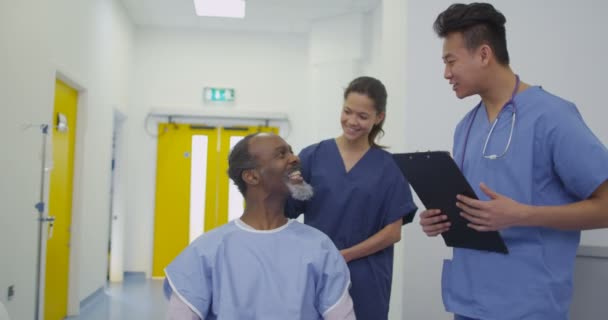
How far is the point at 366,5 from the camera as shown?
5.35 meters

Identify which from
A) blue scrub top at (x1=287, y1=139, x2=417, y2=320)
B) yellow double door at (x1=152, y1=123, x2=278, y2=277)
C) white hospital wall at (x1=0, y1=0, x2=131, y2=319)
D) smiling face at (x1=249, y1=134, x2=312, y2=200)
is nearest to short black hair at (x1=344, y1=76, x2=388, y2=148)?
blue scrub top at (x1=287, y1=139, x2=417, y2=320)

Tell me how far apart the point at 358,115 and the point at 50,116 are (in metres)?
2.51

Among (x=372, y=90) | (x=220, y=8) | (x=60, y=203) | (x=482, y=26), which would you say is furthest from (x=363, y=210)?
(x=220, y=8)

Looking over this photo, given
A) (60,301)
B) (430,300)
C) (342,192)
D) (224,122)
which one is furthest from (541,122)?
(224,122)

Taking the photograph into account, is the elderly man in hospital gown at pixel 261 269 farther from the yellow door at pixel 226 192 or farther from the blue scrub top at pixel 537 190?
the yellow door at pixel 226 192

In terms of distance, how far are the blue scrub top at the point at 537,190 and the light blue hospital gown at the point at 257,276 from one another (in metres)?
0.36

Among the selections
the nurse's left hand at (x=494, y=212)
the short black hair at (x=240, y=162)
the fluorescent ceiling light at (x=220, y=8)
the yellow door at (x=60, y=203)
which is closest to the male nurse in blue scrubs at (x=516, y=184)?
the nurse's left hand at (x=494, y=212)

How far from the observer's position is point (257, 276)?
126 cm

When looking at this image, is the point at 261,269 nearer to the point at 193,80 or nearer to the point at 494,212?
the point at 494,212

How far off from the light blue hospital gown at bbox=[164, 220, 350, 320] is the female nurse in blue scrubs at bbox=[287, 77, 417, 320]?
231 mm

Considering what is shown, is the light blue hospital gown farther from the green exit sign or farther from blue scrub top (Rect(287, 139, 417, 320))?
the green exit sign

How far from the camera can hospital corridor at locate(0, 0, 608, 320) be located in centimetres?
123

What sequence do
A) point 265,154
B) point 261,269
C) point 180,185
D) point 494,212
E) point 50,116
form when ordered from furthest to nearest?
point 180,185
point 50,116
point 265,154
point 261,269
point 494,212

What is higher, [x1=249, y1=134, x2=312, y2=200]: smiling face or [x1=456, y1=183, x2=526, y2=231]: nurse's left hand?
[x1=249, y1=134, x2=312, y2=200]: smiling face
